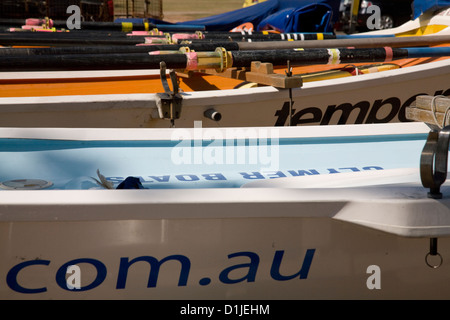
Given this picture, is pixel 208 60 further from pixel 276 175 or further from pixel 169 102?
pixel 276 175

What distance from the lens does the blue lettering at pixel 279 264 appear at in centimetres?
195

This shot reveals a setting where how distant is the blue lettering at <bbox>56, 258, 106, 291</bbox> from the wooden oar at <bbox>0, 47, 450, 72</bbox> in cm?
219

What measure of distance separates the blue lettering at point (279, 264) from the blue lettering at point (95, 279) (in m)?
0.58

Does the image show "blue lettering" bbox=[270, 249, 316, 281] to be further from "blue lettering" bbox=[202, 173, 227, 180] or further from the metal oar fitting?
the metal oar fitting

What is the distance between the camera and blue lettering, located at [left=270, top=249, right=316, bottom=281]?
1947 mm

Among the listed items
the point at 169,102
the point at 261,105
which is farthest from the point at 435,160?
the point at 261,105

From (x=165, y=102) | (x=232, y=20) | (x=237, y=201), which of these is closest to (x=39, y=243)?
(x=237, y=201)

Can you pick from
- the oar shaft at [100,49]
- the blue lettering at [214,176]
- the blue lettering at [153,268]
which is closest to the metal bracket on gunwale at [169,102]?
the oar shaft at [100,49]

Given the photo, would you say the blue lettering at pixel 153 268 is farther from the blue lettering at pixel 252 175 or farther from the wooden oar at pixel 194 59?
the wooden oar at pixel 194 59

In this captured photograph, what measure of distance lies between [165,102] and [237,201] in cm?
203

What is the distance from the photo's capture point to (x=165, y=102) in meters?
3.71

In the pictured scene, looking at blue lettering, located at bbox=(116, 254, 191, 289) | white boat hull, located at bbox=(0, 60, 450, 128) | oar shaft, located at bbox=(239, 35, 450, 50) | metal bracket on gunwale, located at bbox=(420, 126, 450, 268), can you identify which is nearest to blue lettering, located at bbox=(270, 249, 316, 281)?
blue lettering, located at bbox=(116, 254, 191, 289)

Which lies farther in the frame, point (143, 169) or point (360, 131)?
point (360, 131)

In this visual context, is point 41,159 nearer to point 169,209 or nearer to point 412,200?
point 169,209
